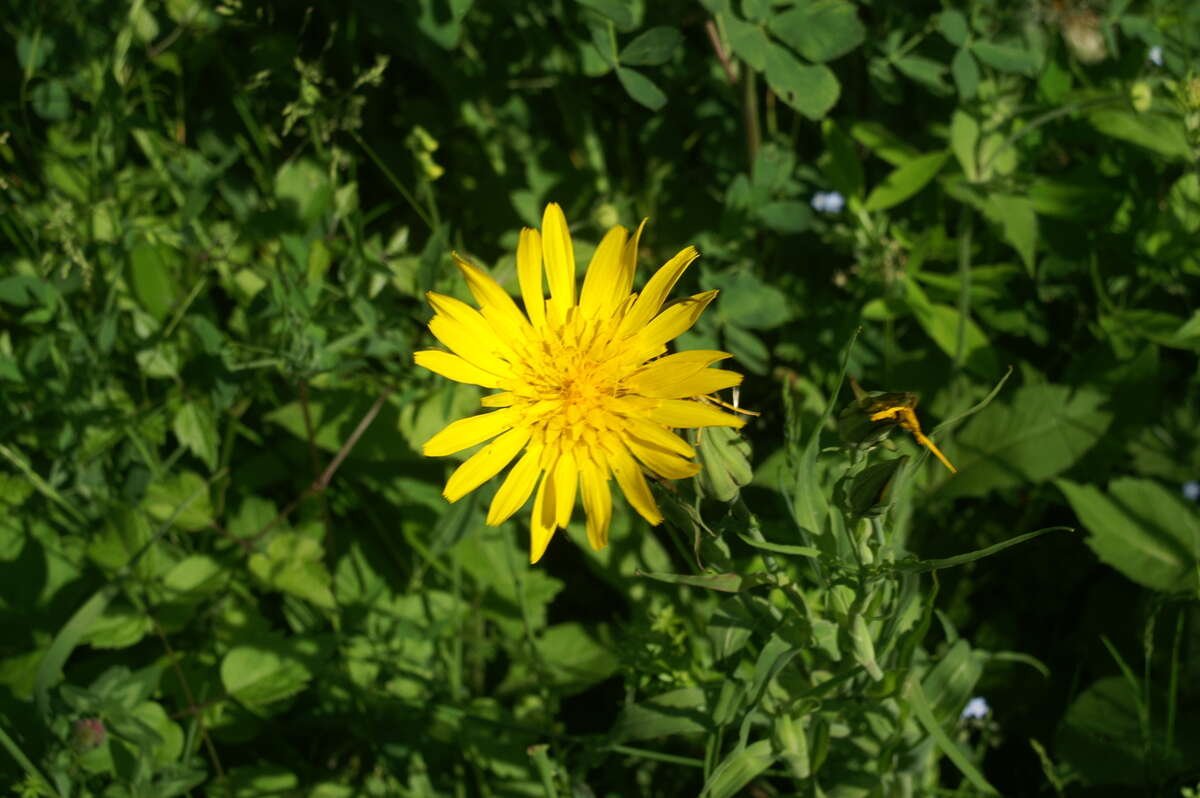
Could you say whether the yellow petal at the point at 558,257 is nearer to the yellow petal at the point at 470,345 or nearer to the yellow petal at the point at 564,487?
the yellow petal at the point at 470,345

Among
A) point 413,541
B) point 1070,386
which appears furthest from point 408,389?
point 1070,386

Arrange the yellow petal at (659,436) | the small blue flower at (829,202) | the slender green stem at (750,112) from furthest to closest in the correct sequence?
the small blue flower at (829,202) → the slender green stem at (750,112) → the yellow petal at (659,436)

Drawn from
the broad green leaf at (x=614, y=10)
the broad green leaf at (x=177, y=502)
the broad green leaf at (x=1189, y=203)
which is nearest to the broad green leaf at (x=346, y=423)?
the broad green leaf at (x=177, y=502)

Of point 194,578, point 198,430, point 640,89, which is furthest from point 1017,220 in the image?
point 194,578

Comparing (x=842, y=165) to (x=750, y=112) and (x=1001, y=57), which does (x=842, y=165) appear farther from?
(x=1001, y=57)

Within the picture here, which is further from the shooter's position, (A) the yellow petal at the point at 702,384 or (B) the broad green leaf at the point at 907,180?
(B) the broad green leaf at the point at 907,180

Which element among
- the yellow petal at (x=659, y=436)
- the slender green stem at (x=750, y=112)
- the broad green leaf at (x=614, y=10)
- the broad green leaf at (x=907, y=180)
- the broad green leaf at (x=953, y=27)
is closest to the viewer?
the yellow petal at (x=659, y=436)
